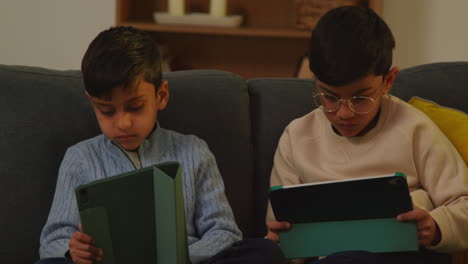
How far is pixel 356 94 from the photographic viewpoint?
1.44 metres

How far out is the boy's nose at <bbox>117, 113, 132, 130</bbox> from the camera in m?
1.43

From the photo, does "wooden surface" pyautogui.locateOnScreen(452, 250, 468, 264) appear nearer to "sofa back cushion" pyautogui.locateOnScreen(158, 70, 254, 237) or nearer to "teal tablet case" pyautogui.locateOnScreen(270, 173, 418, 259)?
"teal tablet case" pyautogui.locateOnScreen(270, 173, 418, 259)

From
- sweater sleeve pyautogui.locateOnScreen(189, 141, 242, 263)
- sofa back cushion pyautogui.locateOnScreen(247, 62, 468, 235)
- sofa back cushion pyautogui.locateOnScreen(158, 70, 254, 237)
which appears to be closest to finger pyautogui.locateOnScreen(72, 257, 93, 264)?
sweater sleeve pyautogui.locateOnScreen(189, 141, 242, 263)

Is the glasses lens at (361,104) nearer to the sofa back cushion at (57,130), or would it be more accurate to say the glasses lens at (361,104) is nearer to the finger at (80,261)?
the sofa back cushion at (57,130)

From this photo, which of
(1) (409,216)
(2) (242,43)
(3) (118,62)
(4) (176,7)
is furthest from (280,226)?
(2) (242,43)

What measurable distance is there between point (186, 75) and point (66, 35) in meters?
1.73

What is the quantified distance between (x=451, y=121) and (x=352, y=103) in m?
0.32

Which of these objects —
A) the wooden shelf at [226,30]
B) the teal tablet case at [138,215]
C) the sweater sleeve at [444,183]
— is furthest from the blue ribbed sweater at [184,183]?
the wooden shelf at [226,30]

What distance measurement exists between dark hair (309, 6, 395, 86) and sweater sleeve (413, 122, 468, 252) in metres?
0.20

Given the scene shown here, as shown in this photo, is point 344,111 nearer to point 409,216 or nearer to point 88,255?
point 409,216

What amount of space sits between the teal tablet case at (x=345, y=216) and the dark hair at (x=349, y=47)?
11.1 inches

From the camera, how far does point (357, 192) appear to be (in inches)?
49.1

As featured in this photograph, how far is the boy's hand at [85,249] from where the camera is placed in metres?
1.23

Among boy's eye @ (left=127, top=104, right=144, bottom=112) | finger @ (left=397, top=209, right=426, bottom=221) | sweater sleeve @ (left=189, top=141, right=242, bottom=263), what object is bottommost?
sweater sleeve @ (left=189, top=141, right=242, bottom=263)
